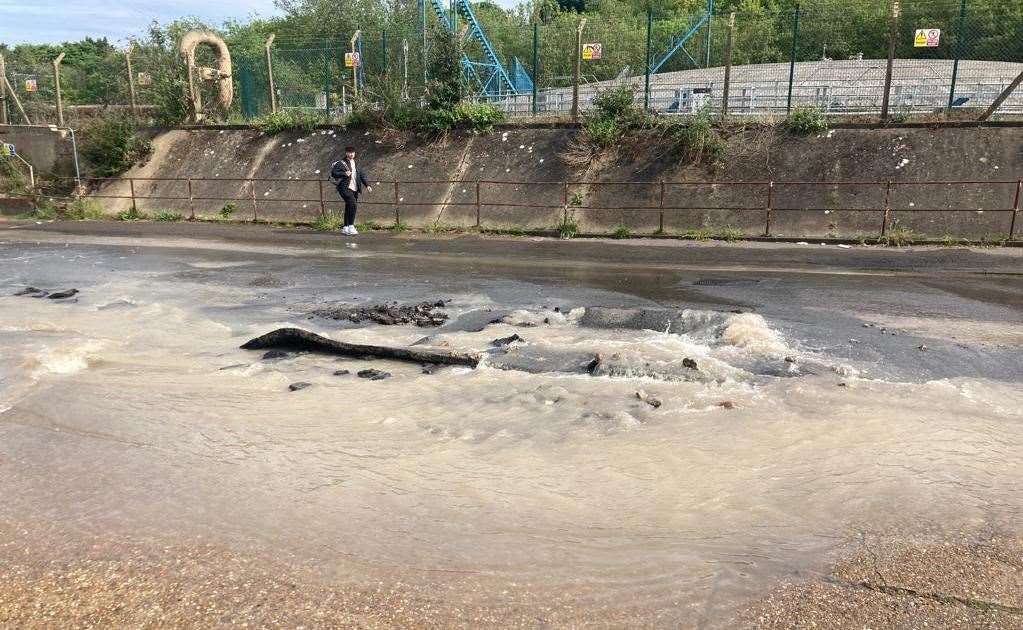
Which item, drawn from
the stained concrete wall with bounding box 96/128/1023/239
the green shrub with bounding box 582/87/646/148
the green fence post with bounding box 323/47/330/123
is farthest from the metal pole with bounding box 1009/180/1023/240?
the green fence post with bounding box 323/47/330/123

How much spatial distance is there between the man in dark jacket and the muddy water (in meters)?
8.73

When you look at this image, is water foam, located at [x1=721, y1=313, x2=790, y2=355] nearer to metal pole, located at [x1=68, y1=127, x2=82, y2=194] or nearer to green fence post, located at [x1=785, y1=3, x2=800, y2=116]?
green fence post, located at [x1=785, y1=3, x2=800, y2=116]

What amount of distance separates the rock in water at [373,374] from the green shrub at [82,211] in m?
17.3

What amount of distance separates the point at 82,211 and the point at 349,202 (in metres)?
9.40

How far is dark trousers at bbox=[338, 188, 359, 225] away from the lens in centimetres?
1692

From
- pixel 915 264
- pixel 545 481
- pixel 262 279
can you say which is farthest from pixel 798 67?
pixel 545 481

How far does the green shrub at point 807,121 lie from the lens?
17.4 metres

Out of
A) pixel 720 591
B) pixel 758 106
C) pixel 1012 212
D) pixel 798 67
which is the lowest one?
pixel 720 591

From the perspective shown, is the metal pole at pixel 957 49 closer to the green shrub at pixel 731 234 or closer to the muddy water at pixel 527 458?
the green shrub at pixel 731 234

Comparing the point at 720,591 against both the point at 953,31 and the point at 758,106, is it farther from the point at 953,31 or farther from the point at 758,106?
the point at 953,31

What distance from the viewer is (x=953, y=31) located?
19.0 meters

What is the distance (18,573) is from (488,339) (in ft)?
17.1

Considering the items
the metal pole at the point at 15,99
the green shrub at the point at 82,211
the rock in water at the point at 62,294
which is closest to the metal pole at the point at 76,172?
the green shrub at the point at 82,211

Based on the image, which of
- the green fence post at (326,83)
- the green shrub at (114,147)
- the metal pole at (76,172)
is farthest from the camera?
the green shrub at (114,147)
